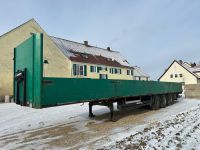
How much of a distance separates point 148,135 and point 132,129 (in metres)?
1.71

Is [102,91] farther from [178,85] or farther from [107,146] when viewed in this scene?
[178,85]

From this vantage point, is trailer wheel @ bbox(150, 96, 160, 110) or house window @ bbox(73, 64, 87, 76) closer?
trailer wheel @ bbox(150, 96, 160, 110)

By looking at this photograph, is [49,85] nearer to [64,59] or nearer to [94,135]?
[94,135]

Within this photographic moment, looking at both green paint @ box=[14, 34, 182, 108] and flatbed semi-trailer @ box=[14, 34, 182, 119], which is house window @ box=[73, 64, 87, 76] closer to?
flatbed semi-trailer @ box=[14, 34, 182, 119]

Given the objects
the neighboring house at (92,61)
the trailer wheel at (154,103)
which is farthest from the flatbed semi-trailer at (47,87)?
the neighboring house at (92,61)

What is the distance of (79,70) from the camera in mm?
36625

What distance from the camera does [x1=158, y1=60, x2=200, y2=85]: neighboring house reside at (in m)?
61.2

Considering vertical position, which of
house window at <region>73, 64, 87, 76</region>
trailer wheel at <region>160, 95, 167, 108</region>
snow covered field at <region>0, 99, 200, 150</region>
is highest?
house window at <region>73, 64, 87, 76</region>

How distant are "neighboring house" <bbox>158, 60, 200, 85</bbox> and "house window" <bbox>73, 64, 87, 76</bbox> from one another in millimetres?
33522

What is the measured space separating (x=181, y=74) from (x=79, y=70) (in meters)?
35.0

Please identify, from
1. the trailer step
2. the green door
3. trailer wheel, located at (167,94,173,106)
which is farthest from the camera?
trailer wheel, located at (167,94,173,106)

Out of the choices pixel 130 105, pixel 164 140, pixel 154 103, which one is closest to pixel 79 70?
pixel 154 103

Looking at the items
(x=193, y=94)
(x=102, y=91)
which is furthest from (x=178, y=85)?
(x=102, y=91)

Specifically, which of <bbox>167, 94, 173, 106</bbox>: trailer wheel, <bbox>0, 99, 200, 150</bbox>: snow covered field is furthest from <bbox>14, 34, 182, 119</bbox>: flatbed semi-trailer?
<bbox>167, 94, 173, 106</bbox>: trailer wheel
